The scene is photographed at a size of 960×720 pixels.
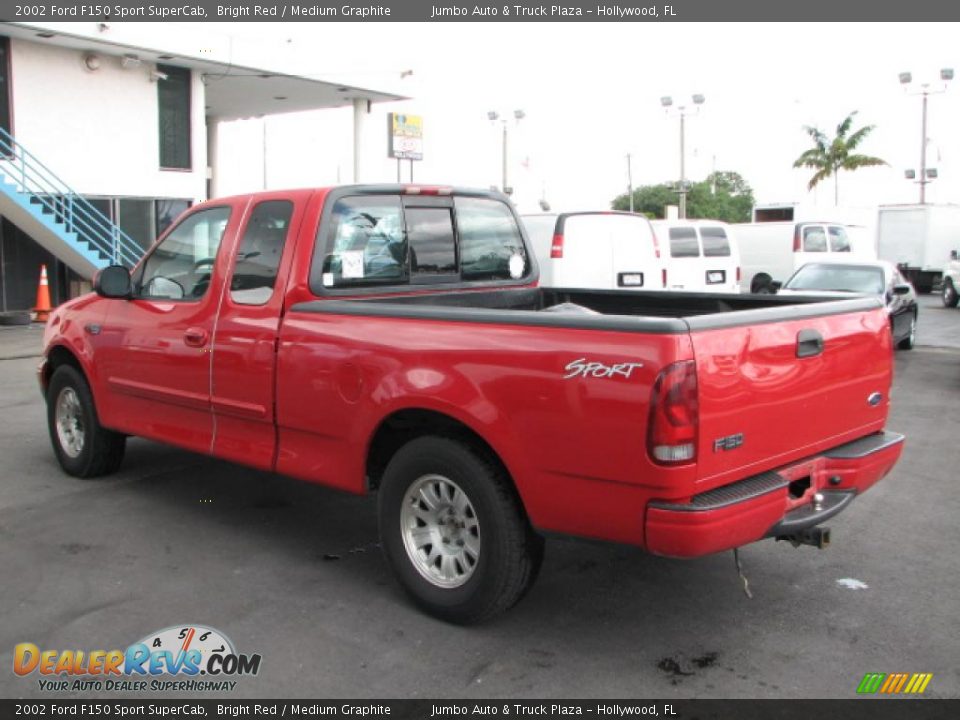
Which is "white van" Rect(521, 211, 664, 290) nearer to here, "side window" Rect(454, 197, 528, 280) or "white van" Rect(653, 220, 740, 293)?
"white van" Rect(653, 220, 740, 293)

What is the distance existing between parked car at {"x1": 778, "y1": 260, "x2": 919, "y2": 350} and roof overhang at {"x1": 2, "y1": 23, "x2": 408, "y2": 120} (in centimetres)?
1350

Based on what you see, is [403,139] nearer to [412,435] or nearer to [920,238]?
[920,238]

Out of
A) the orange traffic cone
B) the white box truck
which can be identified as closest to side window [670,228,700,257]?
the orange traffic cone

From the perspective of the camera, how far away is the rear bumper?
11.9 feet

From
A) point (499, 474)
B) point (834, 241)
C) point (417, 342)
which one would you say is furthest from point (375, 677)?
point (834, 241)

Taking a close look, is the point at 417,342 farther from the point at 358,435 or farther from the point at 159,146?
the point at 159,146

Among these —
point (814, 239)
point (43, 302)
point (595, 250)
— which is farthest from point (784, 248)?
point (43, 302)

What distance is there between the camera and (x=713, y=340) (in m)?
3.72

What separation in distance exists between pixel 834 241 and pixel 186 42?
658 inches

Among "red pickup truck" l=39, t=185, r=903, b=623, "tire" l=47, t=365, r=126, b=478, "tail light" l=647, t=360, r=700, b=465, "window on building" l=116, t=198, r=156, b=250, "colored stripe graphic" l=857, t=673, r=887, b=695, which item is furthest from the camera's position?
"window on building" l=116, t=198, r=156, b=250

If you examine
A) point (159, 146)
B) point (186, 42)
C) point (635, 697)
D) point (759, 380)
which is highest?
point (186, 42)

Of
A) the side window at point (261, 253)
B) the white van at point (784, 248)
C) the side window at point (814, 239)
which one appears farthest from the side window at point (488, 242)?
the side window at point (814, 239)

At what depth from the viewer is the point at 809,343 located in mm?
4211

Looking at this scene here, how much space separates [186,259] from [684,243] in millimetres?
16035
